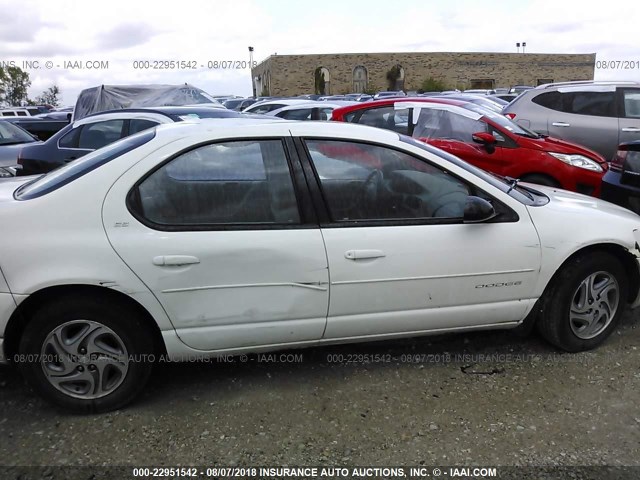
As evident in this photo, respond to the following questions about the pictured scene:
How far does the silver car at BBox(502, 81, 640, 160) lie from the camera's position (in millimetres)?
8008

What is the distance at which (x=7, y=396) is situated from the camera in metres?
3.09

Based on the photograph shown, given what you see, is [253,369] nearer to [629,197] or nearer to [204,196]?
[204,196]

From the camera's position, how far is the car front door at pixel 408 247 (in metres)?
2.96

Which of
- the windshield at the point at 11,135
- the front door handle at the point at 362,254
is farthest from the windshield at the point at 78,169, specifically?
the windshield at the point at 11,135

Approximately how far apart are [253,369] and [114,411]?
846 mm

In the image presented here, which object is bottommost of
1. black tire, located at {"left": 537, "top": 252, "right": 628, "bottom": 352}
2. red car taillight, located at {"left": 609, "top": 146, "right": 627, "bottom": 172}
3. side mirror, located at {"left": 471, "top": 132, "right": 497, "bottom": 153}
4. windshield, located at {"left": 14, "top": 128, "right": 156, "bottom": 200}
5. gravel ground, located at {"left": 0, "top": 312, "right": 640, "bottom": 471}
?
gravel ground, located at {"left": 0, "top": 312, "right": 640, "bottom": 471}

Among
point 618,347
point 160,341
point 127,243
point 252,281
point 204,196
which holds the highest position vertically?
point 204,196

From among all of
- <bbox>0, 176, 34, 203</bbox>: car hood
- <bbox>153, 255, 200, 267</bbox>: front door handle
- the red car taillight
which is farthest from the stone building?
<bbox>153, 255, 200, 267</bbox>: front door handle

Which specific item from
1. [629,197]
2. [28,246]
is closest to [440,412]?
[28,246]

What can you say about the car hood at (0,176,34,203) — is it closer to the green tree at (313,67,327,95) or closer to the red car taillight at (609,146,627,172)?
the red car taillight at (609,146,627,172)

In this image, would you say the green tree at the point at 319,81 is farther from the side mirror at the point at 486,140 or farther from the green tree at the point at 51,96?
the side mirror at the point at 486,140

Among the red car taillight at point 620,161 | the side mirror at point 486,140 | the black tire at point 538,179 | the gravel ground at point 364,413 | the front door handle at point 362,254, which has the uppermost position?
the side mirror at point 486,140

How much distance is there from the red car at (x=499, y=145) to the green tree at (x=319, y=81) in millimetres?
50409

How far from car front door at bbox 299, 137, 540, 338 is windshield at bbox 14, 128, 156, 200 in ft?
3.19
